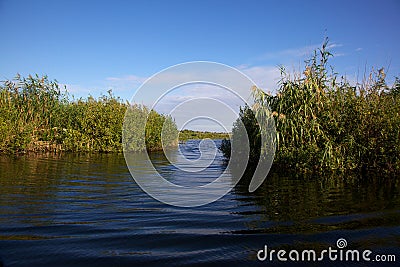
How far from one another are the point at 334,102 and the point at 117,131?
18.2 meters

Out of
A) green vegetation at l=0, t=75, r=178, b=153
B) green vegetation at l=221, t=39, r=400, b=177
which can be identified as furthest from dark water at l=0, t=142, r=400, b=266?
green vegetation at l=0, t=75, r=178, b=153

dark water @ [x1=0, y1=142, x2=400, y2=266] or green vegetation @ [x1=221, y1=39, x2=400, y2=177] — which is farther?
green vegetation @ [x1=221, y1=39, x2=400, y2=177]

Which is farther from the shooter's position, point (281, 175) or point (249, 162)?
point (249, 162)

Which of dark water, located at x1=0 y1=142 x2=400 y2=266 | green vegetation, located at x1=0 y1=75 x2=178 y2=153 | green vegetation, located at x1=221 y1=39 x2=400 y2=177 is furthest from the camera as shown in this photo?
green vegetation, located at x1=0 y1=75 x2=178 y2=153

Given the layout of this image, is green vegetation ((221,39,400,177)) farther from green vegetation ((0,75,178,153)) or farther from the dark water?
green vegetation ((0,75,178,153))

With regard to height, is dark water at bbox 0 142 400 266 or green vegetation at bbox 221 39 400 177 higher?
green vegetation at bbox 221 39 400 177

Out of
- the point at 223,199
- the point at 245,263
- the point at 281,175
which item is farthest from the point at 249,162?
the point at 245,263

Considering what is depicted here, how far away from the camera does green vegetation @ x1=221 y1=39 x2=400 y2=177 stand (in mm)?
11641

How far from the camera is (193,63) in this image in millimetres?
7582

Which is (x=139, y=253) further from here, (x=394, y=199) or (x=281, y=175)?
(x=281, y=175)

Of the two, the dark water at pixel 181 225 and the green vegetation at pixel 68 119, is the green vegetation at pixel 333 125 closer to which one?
the dark water at pixel 181 225

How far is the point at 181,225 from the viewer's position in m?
5.53

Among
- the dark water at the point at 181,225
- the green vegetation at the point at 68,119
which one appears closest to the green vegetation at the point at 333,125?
the dark water at the point at 181,225

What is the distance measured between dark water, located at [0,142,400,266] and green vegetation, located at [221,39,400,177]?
3.00m
